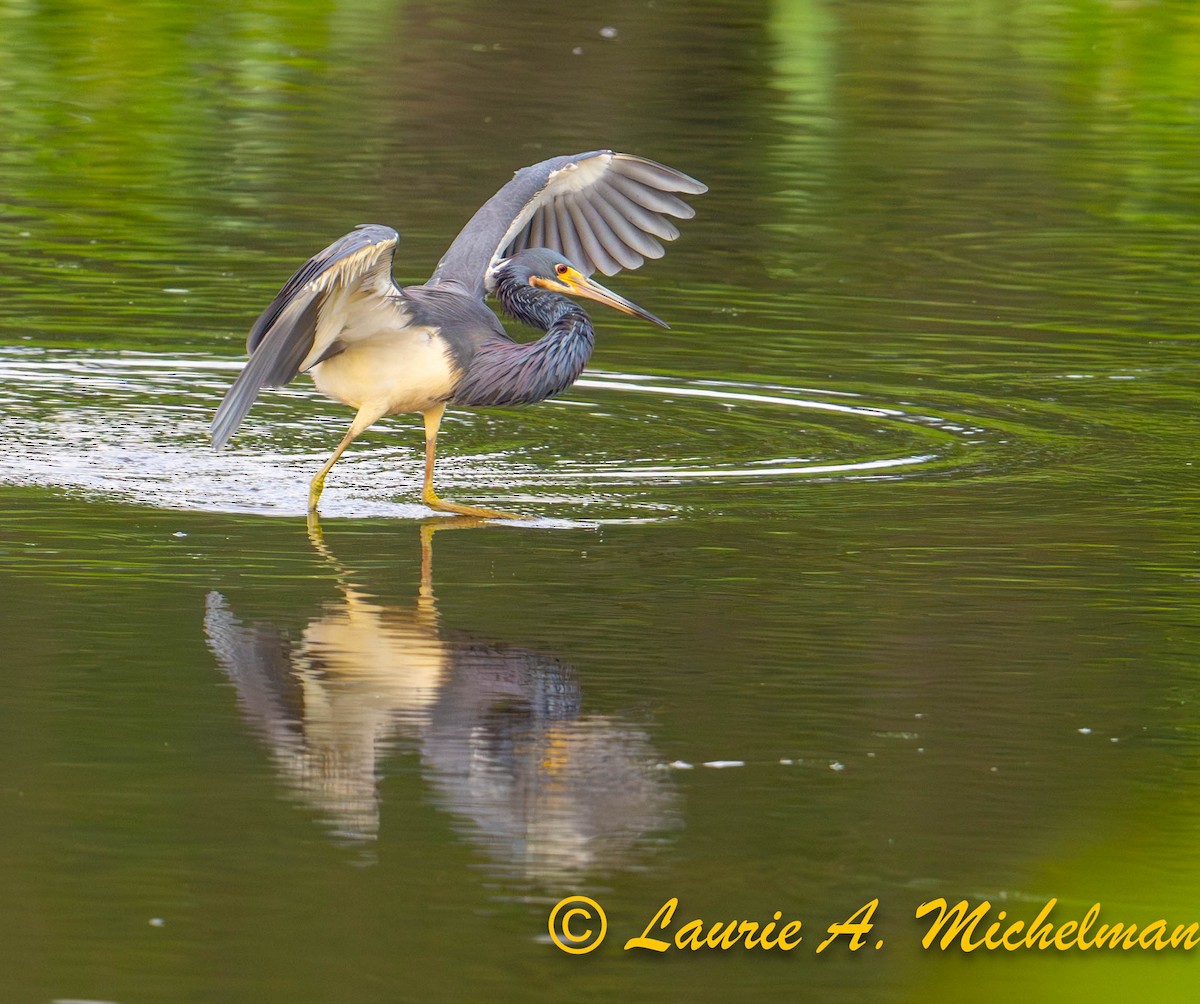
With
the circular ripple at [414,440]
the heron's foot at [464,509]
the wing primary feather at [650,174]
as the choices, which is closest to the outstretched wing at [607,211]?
the wing primary feather at [650,174]

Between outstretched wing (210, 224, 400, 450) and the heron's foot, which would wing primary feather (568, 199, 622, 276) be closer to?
the heron's foot

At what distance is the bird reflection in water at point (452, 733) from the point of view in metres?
5.68

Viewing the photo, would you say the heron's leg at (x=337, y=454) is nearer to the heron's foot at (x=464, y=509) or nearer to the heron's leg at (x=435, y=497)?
the heron's leg at (x=435, y=497)

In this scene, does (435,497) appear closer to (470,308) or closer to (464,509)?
(464,509)

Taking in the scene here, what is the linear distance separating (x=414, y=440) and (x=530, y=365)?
1.32 meters

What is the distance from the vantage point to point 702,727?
644cm

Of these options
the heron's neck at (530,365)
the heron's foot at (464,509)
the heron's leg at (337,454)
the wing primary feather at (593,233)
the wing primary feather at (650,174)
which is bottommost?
the heron's foot at (464,509)

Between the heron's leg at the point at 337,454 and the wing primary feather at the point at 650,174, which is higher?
the wing primary feather at the point at 650,174

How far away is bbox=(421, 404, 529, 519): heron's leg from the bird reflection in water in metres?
1.36

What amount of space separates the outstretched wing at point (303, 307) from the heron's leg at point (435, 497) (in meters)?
0.75

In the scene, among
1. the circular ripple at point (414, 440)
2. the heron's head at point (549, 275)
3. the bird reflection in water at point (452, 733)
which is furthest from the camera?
the heron's head at point (549, 275)

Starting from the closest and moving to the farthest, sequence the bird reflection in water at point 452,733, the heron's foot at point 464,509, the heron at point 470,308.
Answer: the bird reflection in water at point 452,733
the heron at point 470,308
the heron's foot at point 464,509

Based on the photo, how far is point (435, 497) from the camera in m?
9.16

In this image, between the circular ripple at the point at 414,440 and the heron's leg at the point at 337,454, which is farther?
the circular ripple at the point at 414,440
